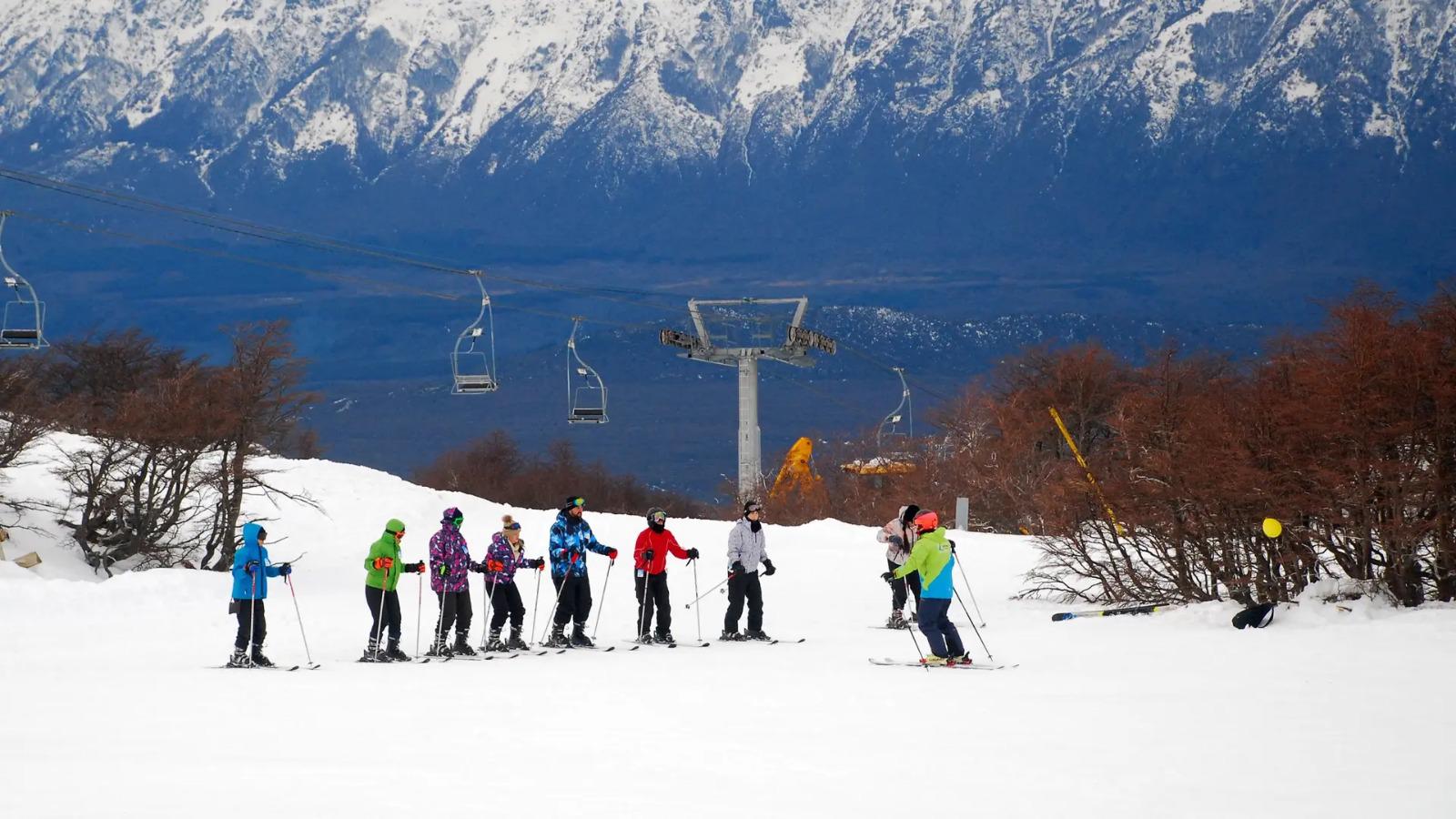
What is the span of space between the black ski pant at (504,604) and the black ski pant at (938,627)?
429 centimetres

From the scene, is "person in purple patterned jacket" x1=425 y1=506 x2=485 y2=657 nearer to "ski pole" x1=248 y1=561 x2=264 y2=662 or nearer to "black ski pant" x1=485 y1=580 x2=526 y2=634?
"black ski pant" x1=485 y1=580 x2=526 y2=634

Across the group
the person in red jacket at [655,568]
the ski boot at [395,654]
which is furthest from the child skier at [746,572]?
the ski boot at [395,654]

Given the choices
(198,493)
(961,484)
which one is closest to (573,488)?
(961,484)

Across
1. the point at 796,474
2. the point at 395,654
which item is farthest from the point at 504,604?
the point at 796,474

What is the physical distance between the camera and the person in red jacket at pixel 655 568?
61.7ft

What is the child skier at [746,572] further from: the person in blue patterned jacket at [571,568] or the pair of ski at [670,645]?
the person in blue patterned jacket at [571,568]

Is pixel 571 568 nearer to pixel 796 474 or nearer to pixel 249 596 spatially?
pixel 249 596

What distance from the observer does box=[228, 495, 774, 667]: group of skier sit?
16656mm

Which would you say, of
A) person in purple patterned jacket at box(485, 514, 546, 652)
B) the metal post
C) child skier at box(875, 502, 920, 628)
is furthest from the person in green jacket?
the metal post

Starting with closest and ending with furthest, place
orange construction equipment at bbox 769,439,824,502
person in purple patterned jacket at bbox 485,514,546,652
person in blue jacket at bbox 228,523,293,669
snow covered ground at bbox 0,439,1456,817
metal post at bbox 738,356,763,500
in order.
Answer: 1. snow covered ground at bbox 0,439,1456,817
2. person in blue jacket at bbox 228,523,293,669
3. person in purple patterned jacket at bbox 485,514,546,652
4. metal post at bbox 738,356,763,500
5. orange construction equipment at bbox 769,439,824,502

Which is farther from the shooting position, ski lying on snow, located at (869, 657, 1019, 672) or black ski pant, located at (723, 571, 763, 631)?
black ski pant, located at (723, 571, 763, 631)

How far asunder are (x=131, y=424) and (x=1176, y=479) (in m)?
17.1

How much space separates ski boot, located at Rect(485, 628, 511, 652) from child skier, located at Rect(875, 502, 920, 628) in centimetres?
411

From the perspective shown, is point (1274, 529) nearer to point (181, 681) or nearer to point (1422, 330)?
point (1422, 330)
